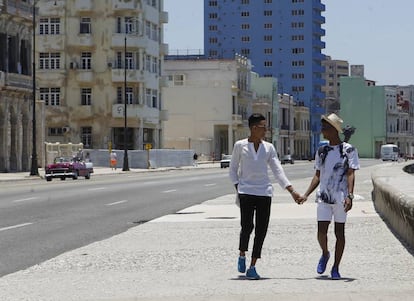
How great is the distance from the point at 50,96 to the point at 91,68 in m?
4.92

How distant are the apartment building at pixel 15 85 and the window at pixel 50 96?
83.9 ft

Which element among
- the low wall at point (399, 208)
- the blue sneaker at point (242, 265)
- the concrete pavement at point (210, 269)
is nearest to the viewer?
the concrete pavement at point (210, 269)

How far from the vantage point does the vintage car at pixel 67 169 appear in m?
56.0

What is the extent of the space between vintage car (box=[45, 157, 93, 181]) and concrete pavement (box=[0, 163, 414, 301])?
1440 inches

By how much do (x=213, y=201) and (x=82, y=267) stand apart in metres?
17.3

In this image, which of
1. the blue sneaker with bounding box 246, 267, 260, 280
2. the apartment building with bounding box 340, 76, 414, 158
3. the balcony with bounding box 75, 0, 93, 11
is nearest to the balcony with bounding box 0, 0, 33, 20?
the balcony with bounding box 75, 0, 93, 11

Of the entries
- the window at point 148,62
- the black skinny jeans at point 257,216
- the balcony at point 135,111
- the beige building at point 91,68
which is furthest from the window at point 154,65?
the black skinny jeans at point 257,216

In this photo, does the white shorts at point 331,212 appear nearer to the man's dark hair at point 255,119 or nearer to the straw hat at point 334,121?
the straw hat at point 334,121

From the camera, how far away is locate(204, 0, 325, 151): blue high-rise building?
189 metres

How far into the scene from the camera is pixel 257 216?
39.0 ft

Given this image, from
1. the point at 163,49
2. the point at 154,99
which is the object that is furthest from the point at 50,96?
the point at 163,49

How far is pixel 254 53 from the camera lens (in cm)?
A: 19412

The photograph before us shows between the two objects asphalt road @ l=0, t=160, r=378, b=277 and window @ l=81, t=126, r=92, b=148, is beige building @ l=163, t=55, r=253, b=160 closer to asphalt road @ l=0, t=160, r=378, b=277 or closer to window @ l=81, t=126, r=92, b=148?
window @ l=81, t=126, r=92, b=148

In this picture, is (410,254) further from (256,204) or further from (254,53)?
(254,53)
